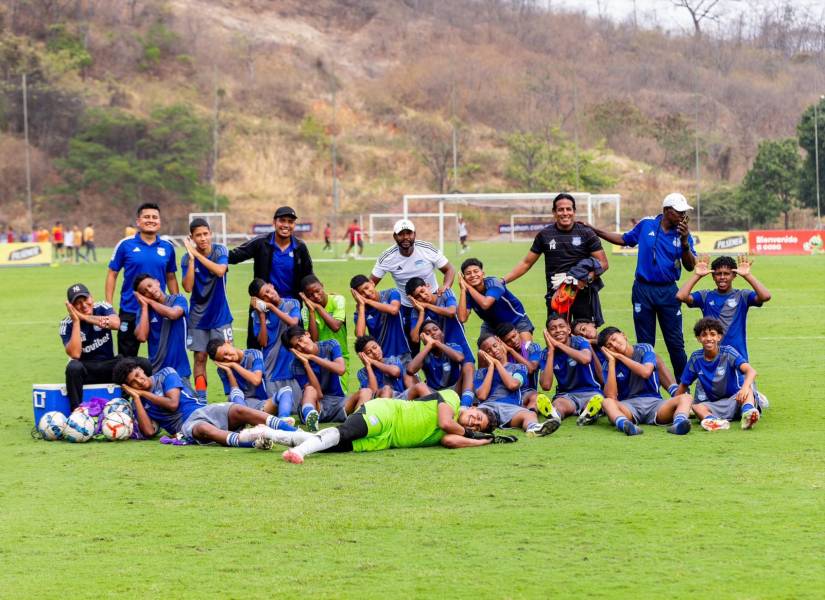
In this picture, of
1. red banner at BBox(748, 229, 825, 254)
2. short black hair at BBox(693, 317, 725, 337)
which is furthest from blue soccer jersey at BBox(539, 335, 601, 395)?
red banner at BBox(748, 229, 825, 254)

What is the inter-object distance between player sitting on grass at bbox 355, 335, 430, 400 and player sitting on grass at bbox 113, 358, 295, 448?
1331 millimetres

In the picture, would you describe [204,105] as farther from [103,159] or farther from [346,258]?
[346,258]

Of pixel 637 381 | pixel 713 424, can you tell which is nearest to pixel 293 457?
pixel 637 381

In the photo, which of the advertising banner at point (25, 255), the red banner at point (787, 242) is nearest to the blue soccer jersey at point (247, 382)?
the advertising banner at point (25, 255)

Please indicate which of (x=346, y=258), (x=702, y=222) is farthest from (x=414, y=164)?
(x=346, y=258)

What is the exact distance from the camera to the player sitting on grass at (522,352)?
10.4m

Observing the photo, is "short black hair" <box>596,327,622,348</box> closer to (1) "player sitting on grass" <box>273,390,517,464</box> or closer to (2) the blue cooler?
(1) "player sitting on grass" <box>273,390,517,464</box>

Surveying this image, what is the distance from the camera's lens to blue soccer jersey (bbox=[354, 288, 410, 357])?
36.3 ft

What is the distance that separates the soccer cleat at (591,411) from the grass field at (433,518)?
12 centimetres

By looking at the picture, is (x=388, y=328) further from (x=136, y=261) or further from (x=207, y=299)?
(x=136, y=261)

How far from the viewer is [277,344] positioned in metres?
10.7

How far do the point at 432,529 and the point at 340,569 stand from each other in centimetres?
83

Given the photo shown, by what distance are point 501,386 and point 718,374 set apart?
178 centimetres

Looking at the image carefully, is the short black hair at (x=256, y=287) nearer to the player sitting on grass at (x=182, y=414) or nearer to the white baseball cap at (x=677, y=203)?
the player sitting on grass at (x=182, y=414)
